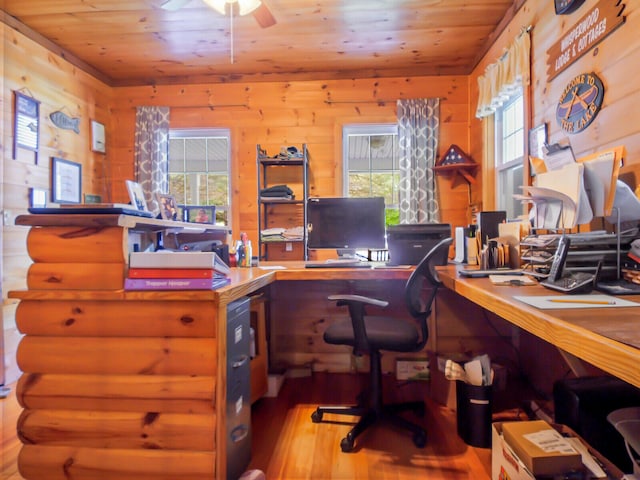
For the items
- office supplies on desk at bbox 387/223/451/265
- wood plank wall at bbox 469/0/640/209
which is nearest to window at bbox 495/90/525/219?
wood plank wall at bbox 469/0/640/209

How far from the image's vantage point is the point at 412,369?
2387 millimetres

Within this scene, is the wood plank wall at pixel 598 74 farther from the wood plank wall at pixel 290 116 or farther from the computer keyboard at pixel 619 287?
the wood plank wall at pixel 290 116

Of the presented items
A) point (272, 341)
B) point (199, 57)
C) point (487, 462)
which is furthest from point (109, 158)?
point (487, 462)

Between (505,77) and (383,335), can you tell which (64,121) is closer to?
(383,335)

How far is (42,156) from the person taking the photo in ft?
9.49

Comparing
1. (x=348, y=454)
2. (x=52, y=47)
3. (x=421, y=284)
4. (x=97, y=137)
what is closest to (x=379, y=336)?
(x=421, y=284)

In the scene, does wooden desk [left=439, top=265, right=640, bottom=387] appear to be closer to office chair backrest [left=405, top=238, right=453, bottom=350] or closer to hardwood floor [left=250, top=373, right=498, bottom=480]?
office chair backrest [left=405, top=238, right=453, bottom=350]

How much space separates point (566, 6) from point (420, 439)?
2.41m

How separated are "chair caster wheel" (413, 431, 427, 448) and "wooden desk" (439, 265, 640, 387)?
0.92 metres

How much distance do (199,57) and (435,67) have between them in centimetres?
234

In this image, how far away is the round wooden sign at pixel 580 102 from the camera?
166cm

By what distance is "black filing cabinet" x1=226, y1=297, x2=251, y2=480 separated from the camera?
4.23 ft

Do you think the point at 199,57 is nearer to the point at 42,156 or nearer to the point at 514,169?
the point at 42,156

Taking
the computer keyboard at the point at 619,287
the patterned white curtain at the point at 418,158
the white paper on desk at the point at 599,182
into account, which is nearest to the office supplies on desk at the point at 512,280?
the computer keyboard at the point at 619,287
